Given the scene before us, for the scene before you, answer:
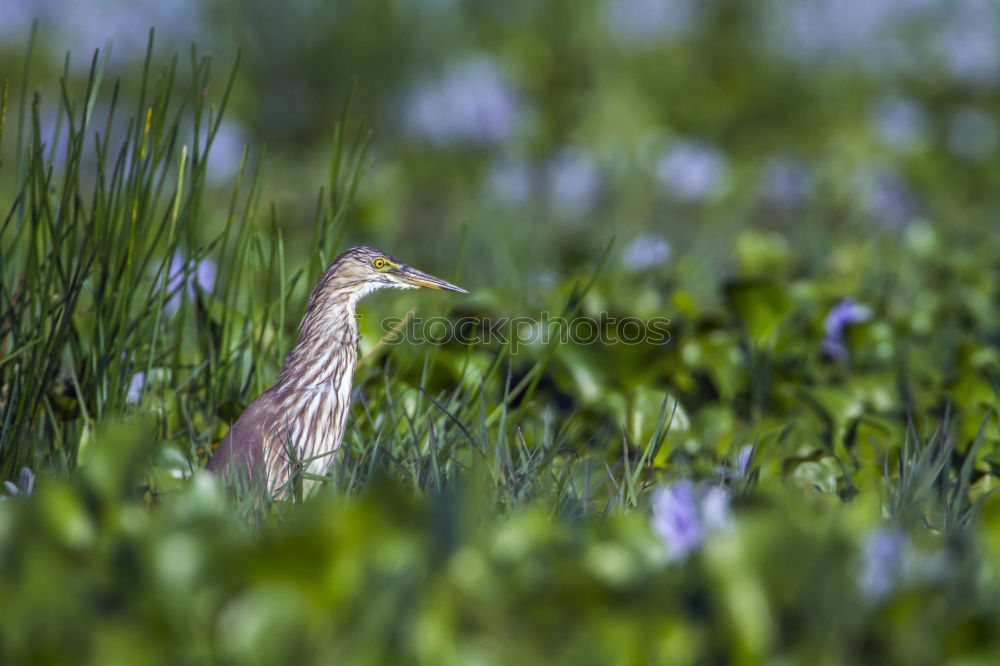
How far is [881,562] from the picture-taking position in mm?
1470

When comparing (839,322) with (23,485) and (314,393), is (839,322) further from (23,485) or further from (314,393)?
(23,485)

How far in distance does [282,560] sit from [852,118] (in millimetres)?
8333

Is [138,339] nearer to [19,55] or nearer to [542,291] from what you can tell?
[542,291]

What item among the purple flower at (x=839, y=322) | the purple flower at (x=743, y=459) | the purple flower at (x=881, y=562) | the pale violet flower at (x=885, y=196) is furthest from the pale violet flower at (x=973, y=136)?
the purple flower at (x=881, y=562)

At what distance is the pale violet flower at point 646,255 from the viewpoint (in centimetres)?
430

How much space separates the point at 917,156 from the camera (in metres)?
7.93

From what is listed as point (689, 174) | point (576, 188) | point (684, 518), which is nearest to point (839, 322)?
point (684, 518)

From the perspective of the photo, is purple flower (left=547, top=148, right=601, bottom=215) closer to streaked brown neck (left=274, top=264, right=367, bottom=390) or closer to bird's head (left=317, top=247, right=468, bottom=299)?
bird's head (left=317, top=247, right=468, bottom=299)

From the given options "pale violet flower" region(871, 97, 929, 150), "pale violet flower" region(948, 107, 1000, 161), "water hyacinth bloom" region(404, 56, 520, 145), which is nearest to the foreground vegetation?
"water hyacinth bloom" region(404, 56, 520, 145)

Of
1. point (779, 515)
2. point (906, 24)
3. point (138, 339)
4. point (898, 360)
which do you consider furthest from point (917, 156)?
point (779, 515)

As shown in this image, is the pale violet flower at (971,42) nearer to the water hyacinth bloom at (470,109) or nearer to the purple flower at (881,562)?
the water hyacinth bloom at (470,109)

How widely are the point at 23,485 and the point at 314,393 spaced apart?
0.60 m

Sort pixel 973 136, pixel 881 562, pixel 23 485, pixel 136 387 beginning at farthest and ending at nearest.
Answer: pixel 973 136 < pixel 136 387 < pixel 23 485 < pixel 881 562

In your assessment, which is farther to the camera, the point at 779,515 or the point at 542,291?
the point at 542,291
